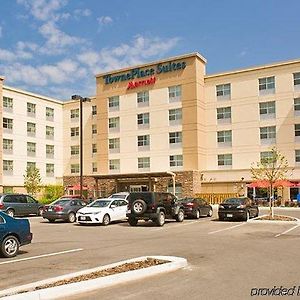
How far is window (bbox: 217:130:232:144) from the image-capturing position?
178ft

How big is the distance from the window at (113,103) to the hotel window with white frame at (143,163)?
7.56 meters

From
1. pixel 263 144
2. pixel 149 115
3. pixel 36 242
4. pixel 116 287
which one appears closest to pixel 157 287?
pixel 116 287

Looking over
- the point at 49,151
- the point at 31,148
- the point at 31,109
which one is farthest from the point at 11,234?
Answer: the point at 49,151

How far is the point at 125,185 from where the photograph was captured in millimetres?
58406

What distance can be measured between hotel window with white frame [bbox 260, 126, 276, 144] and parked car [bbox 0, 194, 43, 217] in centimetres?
2824

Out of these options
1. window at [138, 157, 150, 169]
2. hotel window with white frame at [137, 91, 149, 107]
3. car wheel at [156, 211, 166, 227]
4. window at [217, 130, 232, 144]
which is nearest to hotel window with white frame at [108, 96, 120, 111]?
hotel window with white frame at [137, 91, 149, 107]

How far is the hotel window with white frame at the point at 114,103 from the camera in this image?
60.4 meters

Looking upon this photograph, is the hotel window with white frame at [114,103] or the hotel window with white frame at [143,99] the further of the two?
the hotel window with white frame at [114,103]

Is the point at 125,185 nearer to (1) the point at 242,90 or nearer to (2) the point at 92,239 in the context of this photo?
(1) the point at 242,90

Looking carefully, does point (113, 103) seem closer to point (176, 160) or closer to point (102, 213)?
point (176, 160)

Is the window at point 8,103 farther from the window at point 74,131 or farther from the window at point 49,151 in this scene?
the window at point 74,131

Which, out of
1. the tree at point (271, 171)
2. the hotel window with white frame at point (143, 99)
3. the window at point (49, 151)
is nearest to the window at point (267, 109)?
Answer: the tree at point (271, 171)

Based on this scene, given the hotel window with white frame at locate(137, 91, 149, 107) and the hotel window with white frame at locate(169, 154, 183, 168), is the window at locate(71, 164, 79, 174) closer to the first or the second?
the hotel window with white frame at locate(137, 91, 149, 107)

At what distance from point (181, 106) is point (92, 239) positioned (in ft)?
127
